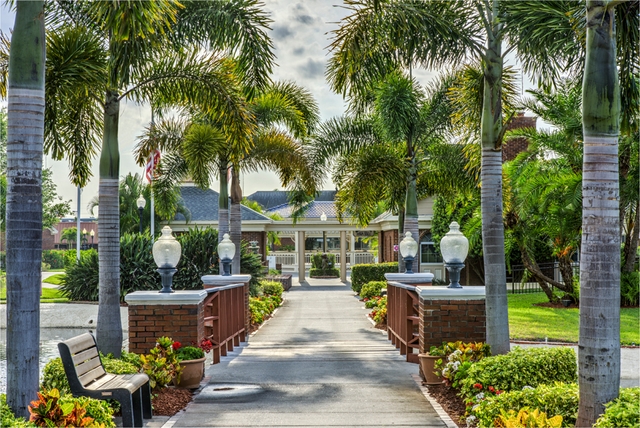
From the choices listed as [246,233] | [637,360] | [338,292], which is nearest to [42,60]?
[637,360]

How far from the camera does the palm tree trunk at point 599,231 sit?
4.94m

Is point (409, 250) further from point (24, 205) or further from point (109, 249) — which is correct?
point (24, 205)

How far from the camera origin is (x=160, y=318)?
8.45m

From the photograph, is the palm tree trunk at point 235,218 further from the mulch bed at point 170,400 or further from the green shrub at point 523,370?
the green shrub at point 523,370

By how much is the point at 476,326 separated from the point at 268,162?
9.98m

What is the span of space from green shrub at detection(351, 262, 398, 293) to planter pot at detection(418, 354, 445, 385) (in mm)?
17135

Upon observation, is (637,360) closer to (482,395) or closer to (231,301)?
(482,395)

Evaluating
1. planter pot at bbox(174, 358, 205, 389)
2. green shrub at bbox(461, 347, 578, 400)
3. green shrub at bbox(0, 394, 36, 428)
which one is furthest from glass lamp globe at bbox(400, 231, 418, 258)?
green shrub at bbox(0, 394, 36, 428)

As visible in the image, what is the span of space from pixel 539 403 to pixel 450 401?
75.4 inches

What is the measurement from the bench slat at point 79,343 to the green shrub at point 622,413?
423 centimetres

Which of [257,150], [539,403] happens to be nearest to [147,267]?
[257,150]

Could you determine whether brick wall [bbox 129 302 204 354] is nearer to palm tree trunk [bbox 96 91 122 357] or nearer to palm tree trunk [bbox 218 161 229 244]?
palm tree trunk [bbox 96 91 122 357]

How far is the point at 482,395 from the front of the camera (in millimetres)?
6445

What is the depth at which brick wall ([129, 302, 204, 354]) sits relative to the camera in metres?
8.38
